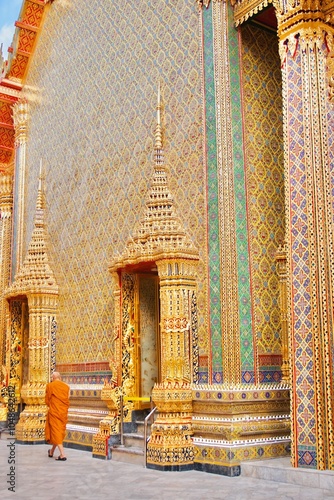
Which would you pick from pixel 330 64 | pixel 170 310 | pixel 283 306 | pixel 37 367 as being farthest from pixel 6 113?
pixel 330 64

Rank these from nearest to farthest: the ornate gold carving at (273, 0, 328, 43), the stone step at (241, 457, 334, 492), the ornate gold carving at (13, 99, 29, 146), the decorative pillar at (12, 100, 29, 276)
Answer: the stone step at (241, 457, 334, 492) → the ornate gold carving at (273, 0, 328, 43) → the decorative pillar at (12, 100, 29, 276) → the ornate gold carving at (13, 99, 29, 146)

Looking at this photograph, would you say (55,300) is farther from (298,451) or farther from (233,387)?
(298,451)

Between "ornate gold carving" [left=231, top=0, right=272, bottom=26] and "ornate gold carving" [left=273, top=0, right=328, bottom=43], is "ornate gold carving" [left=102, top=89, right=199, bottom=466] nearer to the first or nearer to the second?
"ornate gold carving" [left=231, top=0, right=272, bottom=26]

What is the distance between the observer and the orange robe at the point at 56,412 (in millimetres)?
8344

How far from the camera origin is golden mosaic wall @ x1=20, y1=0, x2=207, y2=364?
26.7ft

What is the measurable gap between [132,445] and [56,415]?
43.2 inches

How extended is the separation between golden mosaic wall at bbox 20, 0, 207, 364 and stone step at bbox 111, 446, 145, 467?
150 cm

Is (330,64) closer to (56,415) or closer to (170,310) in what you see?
(170,310)

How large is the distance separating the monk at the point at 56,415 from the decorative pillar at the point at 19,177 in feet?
14.9

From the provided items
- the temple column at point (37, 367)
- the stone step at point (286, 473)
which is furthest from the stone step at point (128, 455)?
the temple column at point (37, 367)

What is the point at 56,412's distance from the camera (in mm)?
8445

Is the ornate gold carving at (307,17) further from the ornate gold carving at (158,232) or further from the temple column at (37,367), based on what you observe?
the temple column at (37,367)

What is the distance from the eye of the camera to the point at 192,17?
8.25 meters

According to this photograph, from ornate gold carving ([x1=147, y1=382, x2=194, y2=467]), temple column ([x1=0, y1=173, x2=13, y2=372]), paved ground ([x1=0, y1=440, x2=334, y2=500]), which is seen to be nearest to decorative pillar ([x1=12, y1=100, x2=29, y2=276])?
temple column ([x1=0, y1=173, x2=13, y2=372])
